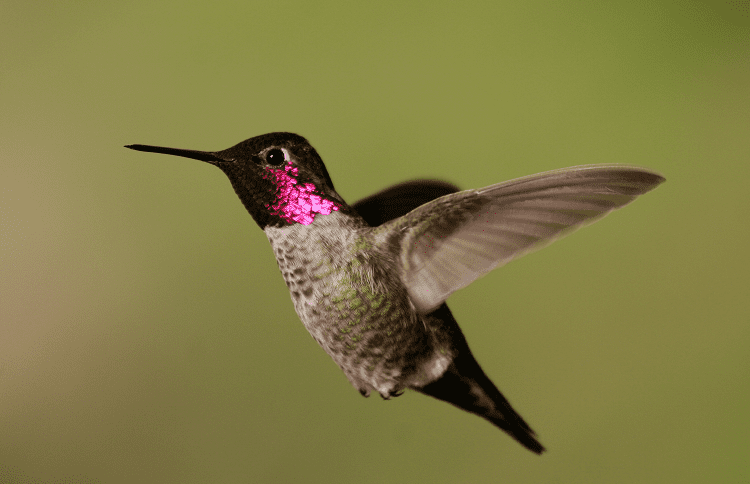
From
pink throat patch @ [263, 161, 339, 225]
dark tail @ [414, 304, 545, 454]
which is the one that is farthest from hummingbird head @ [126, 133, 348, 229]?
dark tail @ [414, 304, 545, 454]

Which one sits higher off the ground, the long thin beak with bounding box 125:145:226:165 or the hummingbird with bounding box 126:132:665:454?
the long thin beak with bounding box 125:145:226:165

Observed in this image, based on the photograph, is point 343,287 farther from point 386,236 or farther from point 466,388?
point 466,388

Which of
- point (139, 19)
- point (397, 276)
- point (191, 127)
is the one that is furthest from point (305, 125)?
point (397, 276)

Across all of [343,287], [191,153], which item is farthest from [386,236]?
[191,153]

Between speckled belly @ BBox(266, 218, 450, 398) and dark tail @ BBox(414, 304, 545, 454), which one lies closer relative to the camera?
speckled belly @ BBox(266, 218, 450, 398)

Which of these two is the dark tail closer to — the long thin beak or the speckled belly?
the speckled belly

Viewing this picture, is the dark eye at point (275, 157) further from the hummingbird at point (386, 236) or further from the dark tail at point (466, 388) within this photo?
the dark tail at point (466, 388)

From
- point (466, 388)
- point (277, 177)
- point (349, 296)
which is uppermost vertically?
point (277, 177)
